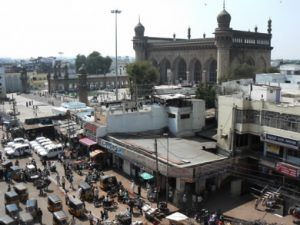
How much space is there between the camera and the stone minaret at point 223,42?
6006 centimetres

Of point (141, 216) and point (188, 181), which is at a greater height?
point (188, 181)

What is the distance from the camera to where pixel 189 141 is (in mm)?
33281

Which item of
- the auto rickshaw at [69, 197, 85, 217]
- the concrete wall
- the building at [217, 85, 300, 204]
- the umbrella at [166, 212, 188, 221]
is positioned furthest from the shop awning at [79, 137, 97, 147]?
the umbrella at [166, 212, 188, 221]

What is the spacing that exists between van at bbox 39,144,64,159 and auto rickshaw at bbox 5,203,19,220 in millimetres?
12372

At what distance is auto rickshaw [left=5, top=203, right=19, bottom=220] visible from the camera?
2219 centimetres

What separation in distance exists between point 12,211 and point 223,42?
47570 millimetres

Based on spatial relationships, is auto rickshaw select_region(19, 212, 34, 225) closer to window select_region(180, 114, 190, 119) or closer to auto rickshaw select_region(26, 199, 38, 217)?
auto rickshaw select_region(26, 199, 38, 217)

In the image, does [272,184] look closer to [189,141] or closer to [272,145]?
[272,145]

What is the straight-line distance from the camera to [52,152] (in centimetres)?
3588

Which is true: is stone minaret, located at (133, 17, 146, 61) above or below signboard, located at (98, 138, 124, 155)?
above

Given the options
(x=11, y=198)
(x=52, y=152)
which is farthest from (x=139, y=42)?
(x=11, y=198)

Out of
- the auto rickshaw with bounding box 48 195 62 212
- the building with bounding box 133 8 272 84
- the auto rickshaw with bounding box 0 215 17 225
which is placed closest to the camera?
the auto rickshaw with bounding box 0 215 17 225

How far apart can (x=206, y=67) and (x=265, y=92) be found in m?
40.8

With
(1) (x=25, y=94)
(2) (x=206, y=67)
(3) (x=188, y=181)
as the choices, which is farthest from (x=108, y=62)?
(3) (x=188, y=181)
